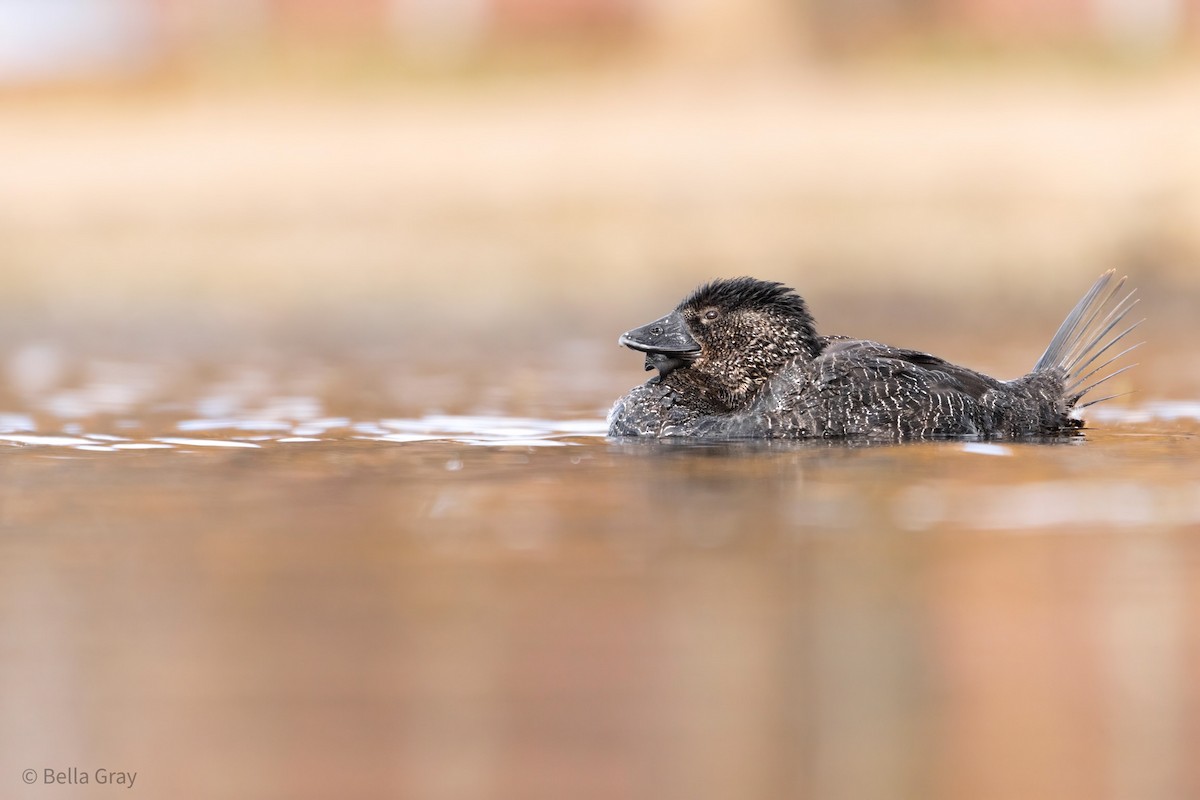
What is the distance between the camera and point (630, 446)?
26.3 ft

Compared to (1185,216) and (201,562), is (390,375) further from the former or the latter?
(1185,216)

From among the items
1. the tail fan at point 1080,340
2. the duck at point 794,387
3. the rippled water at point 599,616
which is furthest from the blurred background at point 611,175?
the rippled water at point 599,616

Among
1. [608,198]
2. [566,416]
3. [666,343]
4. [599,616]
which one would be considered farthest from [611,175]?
[599,616]

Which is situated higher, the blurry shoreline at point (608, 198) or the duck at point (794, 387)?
the blurry shoreline at point (608, 198)

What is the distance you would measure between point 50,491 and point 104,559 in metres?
1.30

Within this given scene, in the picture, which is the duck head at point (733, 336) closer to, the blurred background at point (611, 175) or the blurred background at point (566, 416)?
the blurred background at point (566, 416)

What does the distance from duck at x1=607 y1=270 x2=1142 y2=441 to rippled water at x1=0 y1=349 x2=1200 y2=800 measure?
0.22 m

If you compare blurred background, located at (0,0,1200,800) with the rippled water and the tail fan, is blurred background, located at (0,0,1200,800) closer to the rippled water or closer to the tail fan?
the rippled water

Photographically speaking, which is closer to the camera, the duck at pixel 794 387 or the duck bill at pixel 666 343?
the duck at pixel 794 387

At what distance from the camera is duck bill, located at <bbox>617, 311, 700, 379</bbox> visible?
833cm

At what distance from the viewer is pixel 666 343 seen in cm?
838

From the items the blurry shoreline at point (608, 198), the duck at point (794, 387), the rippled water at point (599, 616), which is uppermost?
the blurry shoreline at point (608, 198)

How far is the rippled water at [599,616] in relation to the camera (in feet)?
12.8

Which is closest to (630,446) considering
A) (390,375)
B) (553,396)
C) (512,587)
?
(553,396)
